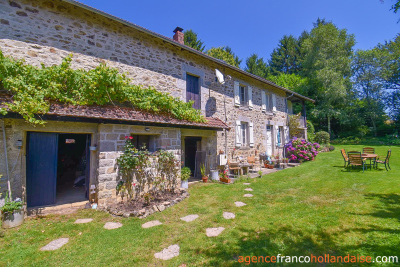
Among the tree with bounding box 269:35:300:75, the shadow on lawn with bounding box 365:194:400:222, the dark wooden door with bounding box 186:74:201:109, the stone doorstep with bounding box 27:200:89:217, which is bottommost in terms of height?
the stone doorstep with bounding box 27:200:89:217

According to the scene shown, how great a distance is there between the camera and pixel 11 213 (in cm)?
369

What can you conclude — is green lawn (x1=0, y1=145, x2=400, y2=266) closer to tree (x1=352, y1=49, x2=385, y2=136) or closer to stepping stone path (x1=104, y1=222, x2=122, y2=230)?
stepping stone path (x1=104, y1=222, x2=122, y2=230)

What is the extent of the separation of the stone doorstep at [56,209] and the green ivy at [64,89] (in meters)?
2.24

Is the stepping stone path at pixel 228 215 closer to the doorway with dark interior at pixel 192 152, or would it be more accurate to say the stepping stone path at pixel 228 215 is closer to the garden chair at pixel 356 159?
the doorway with dark interior at pixel 192 152

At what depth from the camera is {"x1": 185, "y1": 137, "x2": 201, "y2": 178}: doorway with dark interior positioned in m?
8.71

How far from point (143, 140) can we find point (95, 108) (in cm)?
215

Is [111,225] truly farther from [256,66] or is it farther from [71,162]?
[256,66]

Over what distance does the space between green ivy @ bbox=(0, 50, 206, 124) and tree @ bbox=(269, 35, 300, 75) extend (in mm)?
30014

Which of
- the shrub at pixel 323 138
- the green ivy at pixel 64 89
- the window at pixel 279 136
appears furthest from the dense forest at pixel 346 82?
the green ivy at pixel 64 89

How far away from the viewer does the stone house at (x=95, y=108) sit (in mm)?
4406

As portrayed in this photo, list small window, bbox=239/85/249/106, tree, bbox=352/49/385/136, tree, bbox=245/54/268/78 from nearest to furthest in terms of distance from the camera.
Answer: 1. small window, bbox=239/85/249/106
2. tree, bbox=352/49/385/136
3. tree, bbox=245/54/268/78

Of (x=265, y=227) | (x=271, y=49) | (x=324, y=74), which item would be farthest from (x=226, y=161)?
(x=271, y=49)

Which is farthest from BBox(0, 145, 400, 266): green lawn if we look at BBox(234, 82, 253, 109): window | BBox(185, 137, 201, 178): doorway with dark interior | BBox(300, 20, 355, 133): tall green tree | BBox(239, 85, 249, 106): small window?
BBox(300, 20, 355, 133): tall green tree

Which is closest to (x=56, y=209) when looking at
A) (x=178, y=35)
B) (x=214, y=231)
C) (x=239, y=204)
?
(x=214, y=231)
